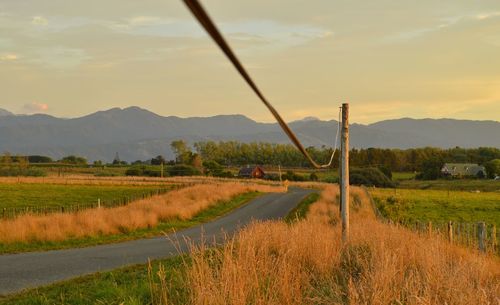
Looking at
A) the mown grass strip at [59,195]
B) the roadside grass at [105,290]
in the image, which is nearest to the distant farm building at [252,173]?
the mown grass strip at [59,195]

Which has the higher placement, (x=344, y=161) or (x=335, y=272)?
(x=344, y=161)

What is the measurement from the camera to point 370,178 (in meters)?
111

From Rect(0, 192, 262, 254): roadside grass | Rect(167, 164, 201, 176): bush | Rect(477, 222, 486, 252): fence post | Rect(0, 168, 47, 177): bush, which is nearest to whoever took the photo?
Rect(477, 222, 486, 252): fence post

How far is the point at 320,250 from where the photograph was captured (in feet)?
35.1

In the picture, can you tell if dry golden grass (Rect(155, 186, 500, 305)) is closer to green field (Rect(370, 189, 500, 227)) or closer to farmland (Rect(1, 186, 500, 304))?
farmland (Rect(1, 186, 500, 304))

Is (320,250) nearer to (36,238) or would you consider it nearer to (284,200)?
(36,238)

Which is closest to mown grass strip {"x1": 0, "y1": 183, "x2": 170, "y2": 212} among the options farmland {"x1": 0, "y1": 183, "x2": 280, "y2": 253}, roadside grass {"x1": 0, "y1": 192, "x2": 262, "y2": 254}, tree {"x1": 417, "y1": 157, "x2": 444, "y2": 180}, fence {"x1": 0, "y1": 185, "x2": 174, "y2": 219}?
fence {"x1": 0, "y1": 185, "x2": 174, "y2": 219}

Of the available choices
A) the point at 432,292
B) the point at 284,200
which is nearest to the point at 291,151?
the point at 284,200

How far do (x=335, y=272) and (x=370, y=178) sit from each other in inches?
4036

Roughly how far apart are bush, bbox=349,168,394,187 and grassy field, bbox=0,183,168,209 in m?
52.1

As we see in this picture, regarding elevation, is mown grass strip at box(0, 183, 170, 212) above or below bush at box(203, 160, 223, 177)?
below

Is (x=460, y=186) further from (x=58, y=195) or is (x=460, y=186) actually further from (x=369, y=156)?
(x=58, y=195)

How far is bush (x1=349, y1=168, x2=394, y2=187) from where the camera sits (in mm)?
108200

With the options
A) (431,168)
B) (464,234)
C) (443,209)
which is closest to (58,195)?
(443,209)
